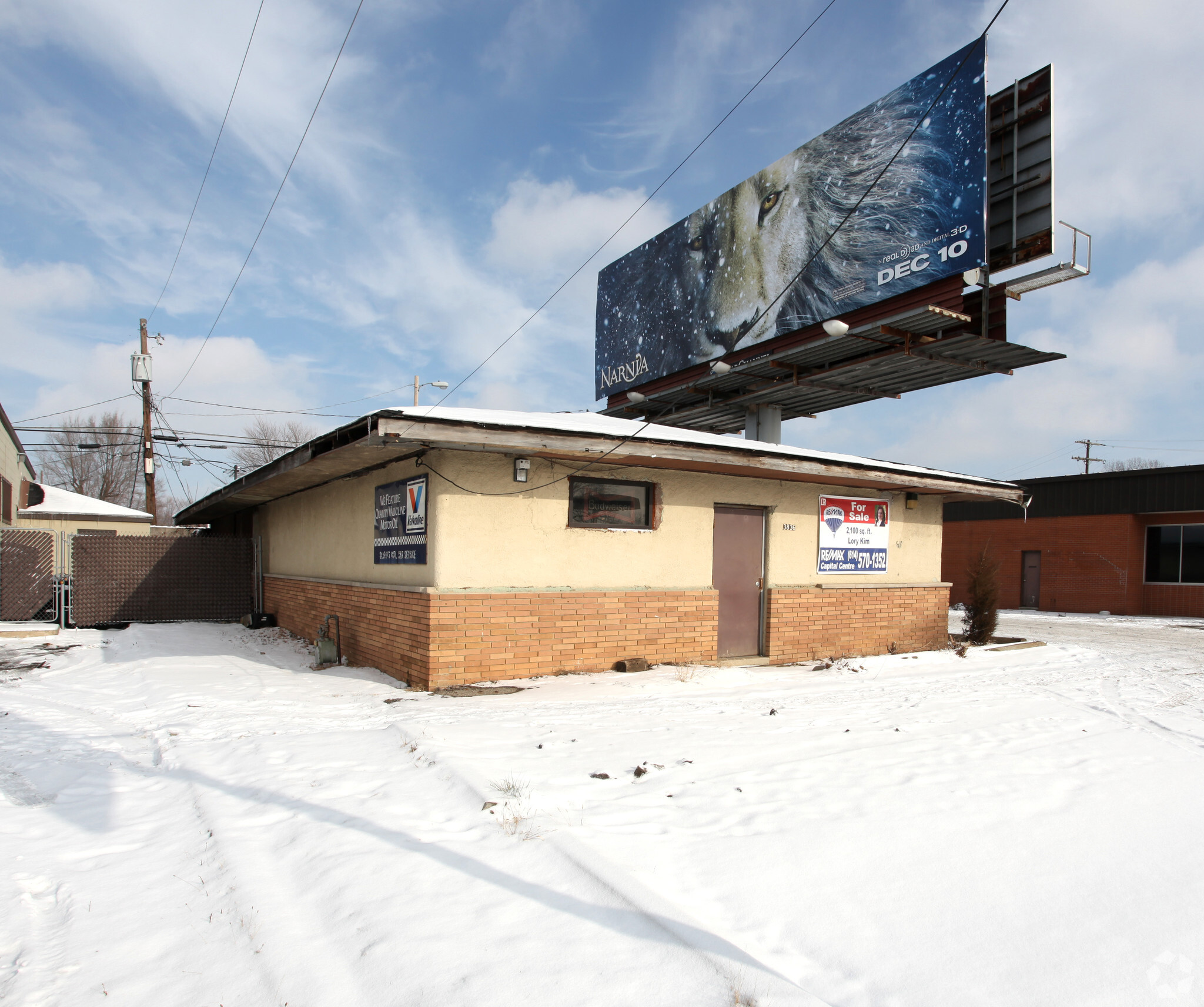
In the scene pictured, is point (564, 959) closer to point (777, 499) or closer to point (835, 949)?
point (835, 949)

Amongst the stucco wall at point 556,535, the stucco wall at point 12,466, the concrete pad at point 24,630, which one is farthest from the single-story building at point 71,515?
the stucco wall at point 556,535

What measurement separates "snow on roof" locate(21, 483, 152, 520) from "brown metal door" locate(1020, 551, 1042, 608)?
33.3 metres

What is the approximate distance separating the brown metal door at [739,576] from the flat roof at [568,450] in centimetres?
69

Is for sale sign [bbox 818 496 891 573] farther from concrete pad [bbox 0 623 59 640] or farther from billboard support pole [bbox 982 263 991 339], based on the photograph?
concrete pad [bbox 0 623 59 640]

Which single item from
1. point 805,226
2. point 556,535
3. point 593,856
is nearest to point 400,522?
point 556,535

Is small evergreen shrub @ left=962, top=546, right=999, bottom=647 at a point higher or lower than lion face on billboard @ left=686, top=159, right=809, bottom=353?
→ lower

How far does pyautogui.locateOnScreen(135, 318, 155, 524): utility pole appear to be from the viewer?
24.2 metres

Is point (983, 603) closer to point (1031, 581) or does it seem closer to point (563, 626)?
point (563, 626)

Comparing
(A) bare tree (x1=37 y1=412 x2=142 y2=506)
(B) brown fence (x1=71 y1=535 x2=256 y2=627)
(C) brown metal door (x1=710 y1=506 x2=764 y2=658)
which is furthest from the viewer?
(A) bare tree (x1=37 y1=412 x2=142 y2=506)

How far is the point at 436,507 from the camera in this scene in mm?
7816

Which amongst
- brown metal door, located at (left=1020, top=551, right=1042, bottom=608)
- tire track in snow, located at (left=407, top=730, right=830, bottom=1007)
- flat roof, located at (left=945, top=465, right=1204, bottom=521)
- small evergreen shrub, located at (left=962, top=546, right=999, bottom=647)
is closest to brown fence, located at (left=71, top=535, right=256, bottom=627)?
tire track in snow, located at (left=407, top=730, right=830, bottom=1007)

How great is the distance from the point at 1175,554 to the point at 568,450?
24823 millimetres

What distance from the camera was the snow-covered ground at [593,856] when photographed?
2611 millimetres

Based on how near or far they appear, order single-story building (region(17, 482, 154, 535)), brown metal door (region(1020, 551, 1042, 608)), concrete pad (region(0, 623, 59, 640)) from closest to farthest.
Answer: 1. concrete pad (region(0, 623, 59, 640))
2. brown metal door (region(1020, 551, 1042, 608))
3. single-story building (region(17, 482, 154, 535))
